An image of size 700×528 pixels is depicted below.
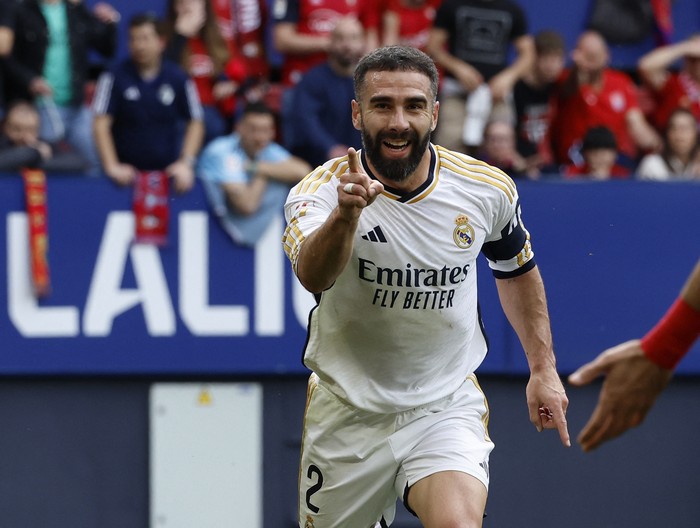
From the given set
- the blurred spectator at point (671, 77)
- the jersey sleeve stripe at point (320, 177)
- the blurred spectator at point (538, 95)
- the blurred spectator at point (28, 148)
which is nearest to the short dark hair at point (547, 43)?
the blurred spectator at point (538, 95)

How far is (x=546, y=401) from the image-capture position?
5.55 metres

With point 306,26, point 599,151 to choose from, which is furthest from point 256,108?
point 599,151

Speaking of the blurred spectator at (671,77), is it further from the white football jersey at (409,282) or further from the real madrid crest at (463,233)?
the real madrid crest at (463,233)

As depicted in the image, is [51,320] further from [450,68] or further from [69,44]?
[450,68]

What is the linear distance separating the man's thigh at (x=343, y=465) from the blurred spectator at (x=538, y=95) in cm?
447

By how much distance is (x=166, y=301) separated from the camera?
319 inches

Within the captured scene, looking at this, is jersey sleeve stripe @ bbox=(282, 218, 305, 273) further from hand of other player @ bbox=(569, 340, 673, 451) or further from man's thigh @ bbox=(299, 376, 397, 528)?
hand of other player @ bbox=(569, 340, 673, 451)

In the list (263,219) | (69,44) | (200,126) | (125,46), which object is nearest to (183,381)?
(263,219)

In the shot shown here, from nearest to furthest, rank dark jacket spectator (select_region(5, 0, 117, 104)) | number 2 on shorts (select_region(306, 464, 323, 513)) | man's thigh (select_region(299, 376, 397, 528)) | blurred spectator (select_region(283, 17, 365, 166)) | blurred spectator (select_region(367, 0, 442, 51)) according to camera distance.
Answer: man's thigh (select_region(299, 376, 397, 528)) < number 2 on shorts (select_region(306, 464, 323, 513)) < blurred spectator (select_region(283, 17, 365, 166)) < dark jacket spectator (select_region(5, 0, 117, 104)) < blurred spectator (select_region(367, 0, 442, 51))

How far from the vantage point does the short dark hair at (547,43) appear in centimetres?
982

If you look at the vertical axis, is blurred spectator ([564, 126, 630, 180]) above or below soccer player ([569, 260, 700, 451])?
below

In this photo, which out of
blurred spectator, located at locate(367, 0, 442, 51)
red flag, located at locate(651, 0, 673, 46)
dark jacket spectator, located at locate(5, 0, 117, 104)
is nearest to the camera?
dark jacket spectator, located at locate(5, 0, 117, 104)

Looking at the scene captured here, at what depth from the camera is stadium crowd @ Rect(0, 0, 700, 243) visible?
8.54 metres

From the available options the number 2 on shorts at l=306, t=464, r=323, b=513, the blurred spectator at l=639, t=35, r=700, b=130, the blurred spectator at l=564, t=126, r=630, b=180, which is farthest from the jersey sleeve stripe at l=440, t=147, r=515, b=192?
the blurred spectator at l=639, t=35, r=700, b=130
